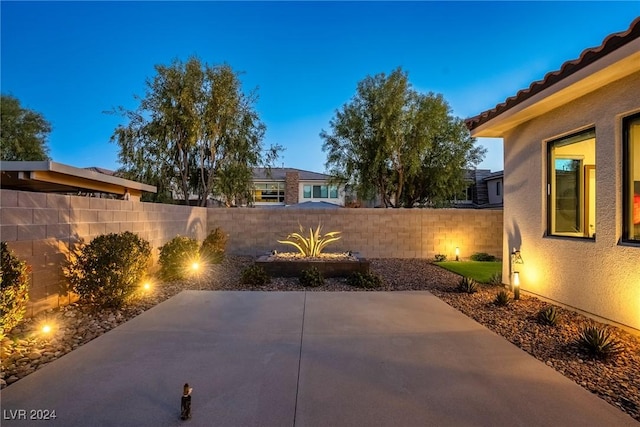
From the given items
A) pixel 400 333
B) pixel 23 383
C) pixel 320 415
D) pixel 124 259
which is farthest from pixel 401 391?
pixel 124 259

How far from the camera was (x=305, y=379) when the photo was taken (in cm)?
312

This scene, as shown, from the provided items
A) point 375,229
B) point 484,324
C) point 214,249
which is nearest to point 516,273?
point 484,324

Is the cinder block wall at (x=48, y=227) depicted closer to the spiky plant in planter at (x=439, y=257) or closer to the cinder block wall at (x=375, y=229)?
the cinder block wall at (x=375, y=229)

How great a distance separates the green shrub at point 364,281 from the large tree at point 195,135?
9.29 metres

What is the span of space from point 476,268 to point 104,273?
8984 mm

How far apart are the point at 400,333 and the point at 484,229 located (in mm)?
9407

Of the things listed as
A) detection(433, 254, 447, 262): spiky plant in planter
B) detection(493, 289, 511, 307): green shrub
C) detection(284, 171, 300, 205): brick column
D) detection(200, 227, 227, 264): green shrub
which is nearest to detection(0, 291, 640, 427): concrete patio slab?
detection(493, 289, 511, 307): green shrub

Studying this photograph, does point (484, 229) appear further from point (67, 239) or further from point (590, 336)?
point (67, 239)

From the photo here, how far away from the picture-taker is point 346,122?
16156mm

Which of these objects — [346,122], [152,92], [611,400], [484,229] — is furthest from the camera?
[346,122]

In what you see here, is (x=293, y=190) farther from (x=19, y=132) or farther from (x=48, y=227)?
(x=48, y=227)

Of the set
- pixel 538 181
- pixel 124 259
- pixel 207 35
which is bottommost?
pixel 124 259

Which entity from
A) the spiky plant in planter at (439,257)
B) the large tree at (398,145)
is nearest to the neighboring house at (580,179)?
the spiky plant in planter at (439,257)

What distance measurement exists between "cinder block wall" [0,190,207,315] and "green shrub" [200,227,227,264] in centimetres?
316
